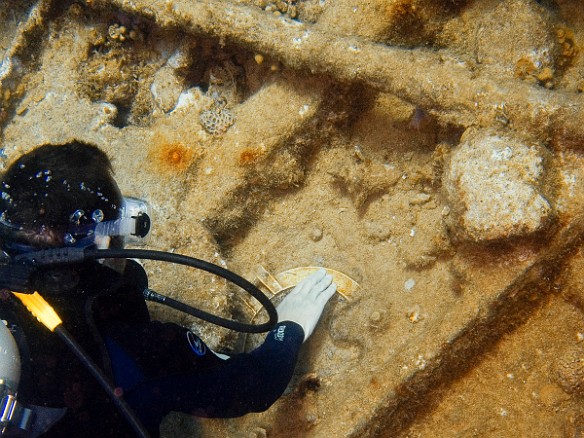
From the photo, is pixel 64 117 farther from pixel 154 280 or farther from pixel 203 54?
pixel 154 280

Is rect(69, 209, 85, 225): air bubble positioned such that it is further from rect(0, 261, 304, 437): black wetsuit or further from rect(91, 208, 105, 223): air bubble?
rect(0, 261, 304, 437): black wetsuit

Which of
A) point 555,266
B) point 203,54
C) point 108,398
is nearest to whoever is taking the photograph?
point 108,398

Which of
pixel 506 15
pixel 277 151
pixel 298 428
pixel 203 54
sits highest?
pixel 506 15

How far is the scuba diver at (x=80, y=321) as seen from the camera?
1724 mm

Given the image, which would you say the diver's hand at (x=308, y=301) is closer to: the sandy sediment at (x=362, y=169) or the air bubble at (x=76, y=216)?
the sandy sediment at (x=362, y=169)

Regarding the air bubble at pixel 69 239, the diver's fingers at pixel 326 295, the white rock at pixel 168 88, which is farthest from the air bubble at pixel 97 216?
the white rock at pixel 168 88

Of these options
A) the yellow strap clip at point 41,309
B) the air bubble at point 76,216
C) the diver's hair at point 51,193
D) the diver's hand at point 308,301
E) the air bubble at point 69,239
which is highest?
the diver's hair at point 51,193

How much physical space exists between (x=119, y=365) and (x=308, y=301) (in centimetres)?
160

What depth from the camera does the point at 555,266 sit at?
224 centimetres

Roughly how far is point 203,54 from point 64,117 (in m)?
1.35

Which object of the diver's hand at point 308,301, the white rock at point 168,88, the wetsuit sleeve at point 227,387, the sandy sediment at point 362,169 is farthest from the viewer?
the white rock at point 168,88

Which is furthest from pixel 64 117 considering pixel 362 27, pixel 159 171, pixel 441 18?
pixel 441 18

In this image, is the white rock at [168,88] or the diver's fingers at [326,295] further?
the white rock at [168,88]

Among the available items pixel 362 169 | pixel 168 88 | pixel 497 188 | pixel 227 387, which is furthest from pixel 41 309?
pixel 168 88
